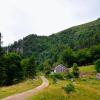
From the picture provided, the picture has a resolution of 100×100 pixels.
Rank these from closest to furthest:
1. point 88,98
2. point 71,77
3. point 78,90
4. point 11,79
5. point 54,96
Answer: point 54,96
point 88,98
point 78,90
point 11,79
point 71,77

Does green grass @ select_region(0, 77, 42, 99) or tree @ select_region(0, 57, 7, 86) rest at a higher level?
tree @ select_region(0, 57, 7, 86)

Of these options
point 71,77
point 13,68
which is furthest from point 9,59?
point 71,77

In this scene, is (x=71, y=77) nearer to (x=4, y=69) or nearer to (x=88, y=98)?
(x=4, y=69)

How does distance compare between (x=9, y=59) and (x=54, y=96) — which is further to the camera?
(x=9, y=59)

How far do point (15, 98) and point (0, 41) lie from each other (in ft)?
202

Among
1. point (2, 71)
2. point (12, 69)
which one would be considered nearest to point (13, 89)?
point (2, 71)

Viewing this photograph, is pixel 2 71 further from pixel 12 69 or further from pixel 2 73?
pixel 12 69

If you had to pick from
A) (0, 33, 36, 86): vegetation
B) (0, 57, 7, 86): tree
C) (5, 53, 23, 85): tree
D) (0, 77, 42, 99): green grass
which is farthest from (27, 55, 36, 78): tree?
(0, 77, 42, 99): green grass

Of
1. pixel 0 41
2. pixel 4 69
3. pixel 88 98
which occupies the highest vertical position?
pixel 0 41

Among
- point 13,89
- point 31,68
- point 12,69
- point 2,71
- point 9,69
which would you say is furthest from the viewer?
point 31,68

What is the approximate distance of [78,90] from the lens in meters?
64.6

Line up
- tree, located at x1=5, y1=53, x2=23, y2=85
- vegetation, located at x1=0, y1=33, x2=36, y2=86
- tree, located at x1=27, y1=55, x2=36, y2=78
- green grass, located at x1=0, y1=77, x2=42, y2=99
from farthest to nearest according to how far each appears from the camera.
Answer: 1. tree, located at x1=27, y1=55, x2=36, y2=78
2. tree, located at x1=5, y1=53, x2=23, y2=85
3. vegetation, located at x1=0, y1=33, x2=36, y2=86
4. green grass, located at x1=0, y1=77, x2=42, y2=99

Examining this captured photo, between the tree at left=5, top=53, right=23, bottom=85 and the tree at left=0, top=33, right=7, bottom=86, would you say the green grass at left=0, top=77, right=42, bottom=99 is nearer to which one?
the tree at left=0, top=33, right=7, bottom=86

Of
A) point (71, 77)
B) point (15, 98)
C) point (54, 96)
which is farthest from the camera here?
point (71, 77)
